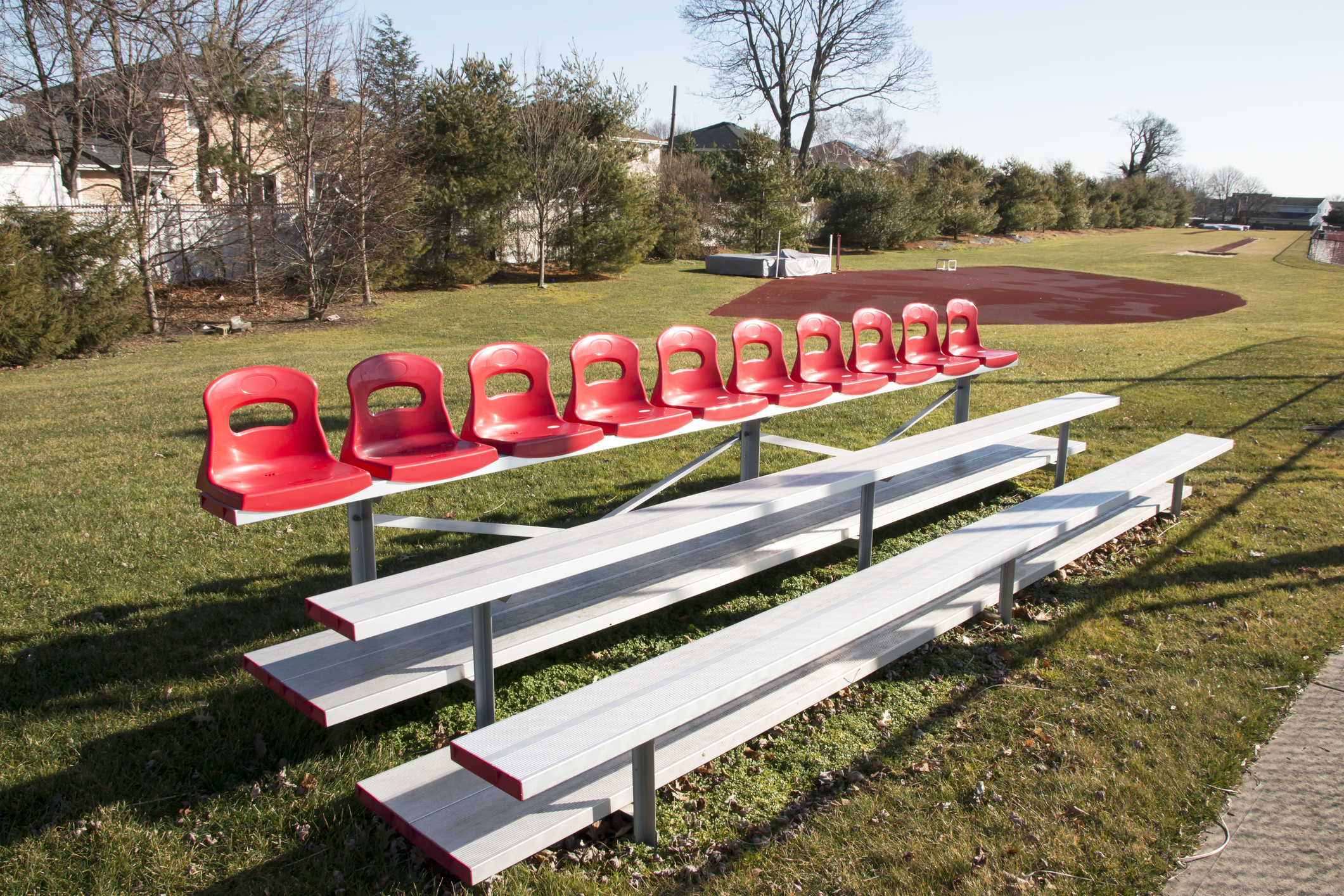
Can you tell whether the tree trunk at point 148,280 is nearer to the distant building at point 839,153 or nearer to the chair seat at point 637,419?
the chair seat at point 637,419

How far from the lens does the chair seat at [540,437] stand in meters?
4.07

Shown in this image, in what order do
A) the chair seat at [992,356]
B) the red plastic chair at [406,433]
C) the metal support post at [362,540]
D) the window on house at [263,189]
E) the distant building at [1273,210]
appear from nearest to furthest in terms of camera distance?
the metal support post at [362,540], the red plastic chair at [406,433], the chair seat at [992,356], the window on house at [263,189], the distant building at [1273,210]

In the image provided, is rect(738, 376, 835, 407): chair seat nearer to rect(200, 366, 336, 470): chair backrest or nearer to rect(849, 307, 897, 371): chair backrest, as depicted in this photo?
rect(849, 307, 897, 371): chair backrest

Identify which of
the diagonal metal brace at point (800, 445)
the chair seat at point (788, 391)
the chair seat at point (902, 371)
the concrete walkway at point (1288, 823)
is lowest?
the concrete walkway at point (1288, 823)

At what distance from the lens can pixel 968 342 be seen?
7273 millimetres

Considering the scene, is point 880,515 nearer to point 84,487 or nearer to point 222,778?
point 222,778

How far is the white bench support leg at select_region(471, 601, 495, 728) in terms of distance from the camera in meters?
3.01

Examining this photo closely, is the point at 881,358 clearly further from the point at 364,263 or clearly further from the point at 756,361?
the point at 364,263

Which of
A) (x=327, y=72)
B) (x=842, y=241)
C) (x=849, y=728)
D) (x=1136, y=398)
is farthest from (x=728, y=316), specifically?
(x=842, y=241)

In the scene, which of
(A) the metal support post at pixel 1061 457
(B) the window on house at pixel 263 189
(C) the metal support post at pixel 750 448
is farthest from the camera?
(B) the window on house at pixel 263 189

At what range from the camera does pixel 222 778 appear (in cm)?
306

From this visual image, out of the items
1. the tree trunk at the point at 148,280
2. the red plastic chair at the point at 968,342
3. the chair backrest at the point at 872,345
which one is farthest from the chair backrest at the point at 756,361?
the tree trunk at the point at 148,280

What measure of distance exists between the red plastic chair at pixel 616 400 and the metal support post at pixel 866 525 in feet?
3.16

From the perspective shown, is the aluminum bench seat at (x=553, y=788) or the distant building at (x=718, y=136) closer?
the aluminum bench seat at (x=553, y=788)
